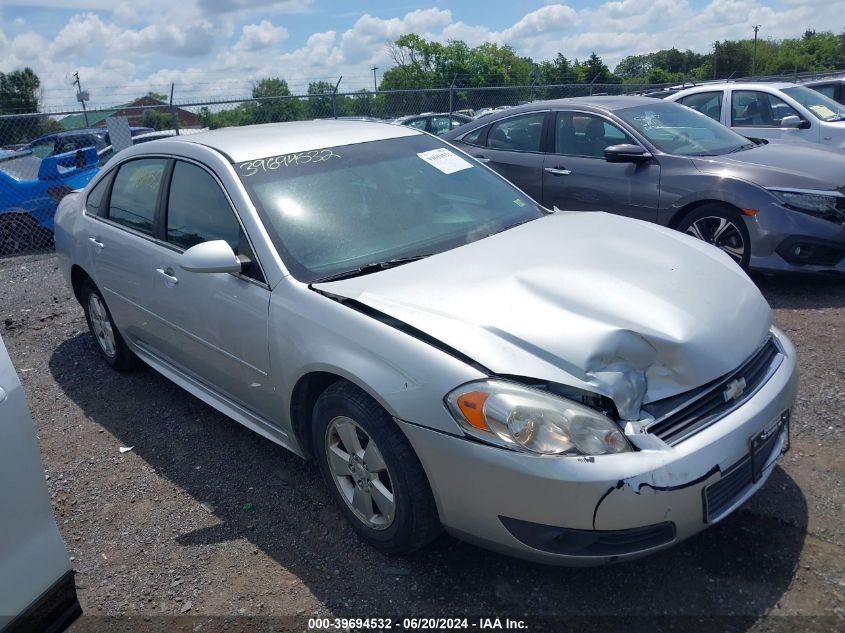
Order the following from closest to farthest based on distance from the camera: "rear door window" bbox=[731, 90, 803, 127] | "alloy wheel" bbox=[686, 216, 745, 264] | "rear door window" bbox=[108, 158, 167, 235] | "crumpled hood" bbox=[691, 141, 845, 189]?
"rear door window" bbox=[108, 158, 167, 235] < "crumpled hood" bbox=[691, 141, 845, 189] < "alloy wheel" bbox=[686, 216, 745, 264] < "rear door window" bbox=[731, 90, 803, 127]

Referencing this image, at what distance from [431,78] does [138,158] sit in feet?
234

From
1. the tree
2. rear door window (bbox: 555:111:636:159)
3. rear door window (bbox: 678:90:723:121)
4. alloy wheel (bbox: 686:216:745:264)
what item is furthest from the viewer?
the tree

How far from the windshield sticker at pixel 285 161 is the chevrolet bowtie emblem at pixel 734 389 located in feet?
7.18

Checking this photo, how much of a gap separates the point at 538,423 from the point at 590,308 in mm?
560

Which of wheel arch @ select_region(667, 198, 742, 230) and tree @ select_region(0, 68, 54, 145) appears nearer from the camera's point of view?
wheel arch @ select_region(667, 198, 742, 230)

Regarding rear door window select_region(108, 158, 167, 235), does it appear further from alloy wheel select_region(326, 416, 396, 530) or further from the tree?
the tree

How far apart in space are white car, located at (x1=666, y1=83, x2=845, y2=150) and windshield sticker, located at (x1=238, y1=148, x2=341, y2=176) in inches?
263

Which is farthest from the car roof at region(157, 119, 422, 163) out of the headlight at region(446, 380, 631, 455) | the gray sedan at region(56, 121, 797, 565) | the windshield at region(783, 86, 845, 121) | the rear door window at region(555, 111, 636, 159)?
the windshield at region(783, 86, 845, 121)

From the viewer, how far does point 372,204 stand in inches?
134

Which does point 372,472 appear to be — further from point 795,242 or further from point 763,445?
point 795,242

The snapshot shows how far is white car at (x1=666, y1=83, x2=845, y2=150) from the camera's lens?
8.62 metres

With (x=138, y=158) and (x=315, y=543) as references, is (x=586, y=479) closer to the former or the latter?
(x=315, y=543)

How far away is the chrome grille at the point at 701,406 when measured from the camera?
7.66ft

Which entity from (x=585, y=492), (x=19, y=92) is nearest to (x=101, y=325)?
(x=585, y=492)
